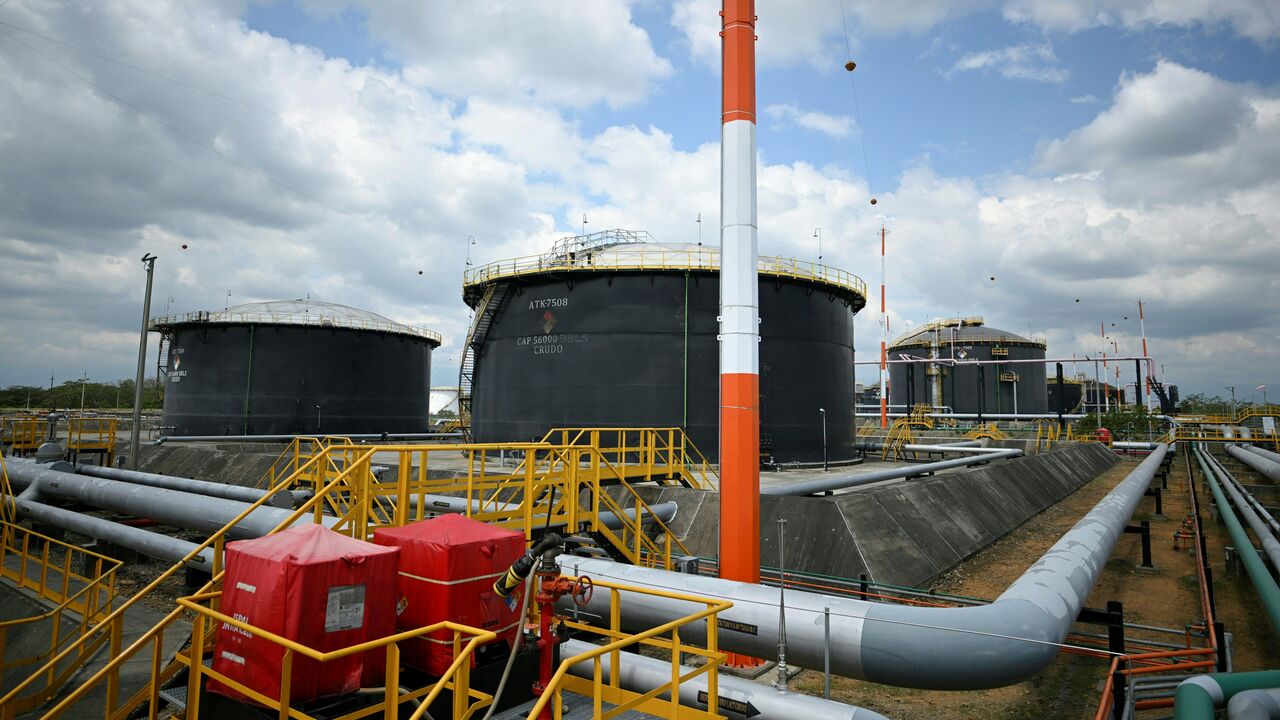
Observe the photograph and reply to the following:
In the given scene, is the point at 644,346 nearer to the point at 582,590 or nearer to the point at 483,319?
the point at 483,319

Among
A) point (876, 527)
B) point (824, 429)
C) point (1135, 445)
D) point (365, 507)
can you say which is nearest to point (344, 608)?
point (365, 507)

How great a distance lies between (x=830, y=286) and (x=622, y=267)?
1050 cm

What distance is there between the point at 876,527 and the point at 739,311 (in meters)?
8.50

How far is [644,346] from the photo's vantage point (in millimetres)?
28266

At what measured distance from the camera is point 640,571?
8.95 metres

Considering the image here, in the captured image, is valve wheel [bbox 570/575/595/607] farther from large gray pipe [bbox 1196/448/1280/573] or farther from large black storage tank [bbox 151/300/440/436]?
large black storage tank [bbox 151/300/440/436]

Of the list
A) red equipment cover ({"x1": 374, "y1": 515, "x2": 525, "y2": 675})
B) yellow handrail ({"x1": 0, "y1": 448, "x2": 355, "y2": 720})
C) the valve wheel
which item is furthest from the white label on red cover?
the valve wheel

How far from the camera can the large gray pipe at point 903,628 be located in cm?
623

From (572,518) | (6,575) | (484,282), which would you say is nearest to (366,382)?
(484,282)

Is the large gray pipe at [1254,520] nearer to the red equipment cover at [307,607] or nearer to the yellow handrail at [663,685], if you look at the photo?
the yellow handrail at [663,685]

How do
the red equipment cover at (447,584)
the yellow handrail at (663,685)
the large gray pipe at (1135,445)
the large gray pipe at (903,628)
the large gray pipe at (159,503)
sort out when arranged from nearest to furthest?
the yellow handrail at (663,685) → the large gray pipe at (903,628) → the red equipment cover at (447,584) → the large gray pipe at (159,503) → the large gray pipe at (1135,445)

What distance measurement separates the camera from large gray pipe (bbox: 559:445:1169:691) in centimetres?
623

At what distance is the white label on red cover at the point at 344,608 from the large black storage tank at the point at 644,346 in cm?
2196

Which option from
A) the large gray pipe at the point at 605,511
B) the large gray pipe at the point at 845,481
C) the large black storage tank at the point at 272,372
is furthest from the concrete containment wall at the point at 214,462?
the large gray pipe at the point at 845,481
